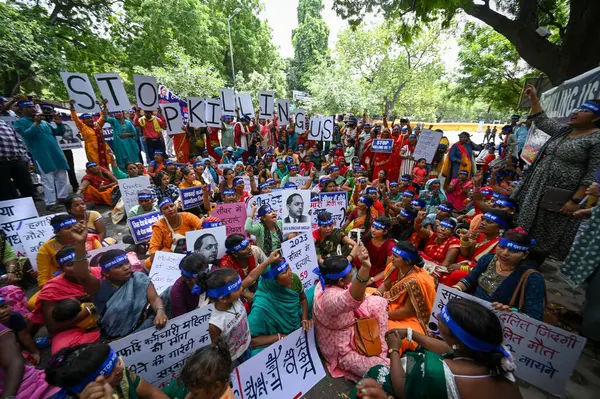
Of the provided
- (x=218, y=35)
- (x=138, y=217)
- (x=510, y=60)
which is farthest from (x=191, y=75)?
(x=510, y=60)

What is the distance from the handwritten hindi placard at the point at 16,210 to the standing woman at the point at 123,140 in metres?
4.58

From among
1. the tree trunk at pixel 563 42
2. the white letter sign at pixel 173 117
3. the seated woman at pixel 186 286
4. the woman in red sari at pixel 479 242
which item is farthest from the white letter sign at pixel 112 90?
the tree trunk at pixel 563 42

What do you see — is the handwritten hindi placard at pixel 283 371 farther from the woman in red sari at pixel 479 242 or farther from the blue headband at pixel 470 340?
the woman in red sari at pixel 479 242

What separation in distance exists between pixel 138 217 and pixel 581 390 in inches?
261

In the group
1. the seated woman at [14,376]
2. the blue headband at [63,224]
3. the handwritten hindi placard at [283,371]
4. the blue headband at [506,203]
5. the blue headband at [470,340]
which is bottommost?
the handwritten hindi placard at [283,371]

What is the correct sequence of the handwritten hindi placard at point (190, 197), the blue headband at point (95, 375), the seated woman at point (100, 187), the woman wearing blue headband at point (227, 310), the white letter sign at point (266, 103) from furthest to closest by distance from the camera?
the white letter sign at point (266, 103) → the seated woman at point (100, 187) → the handwritten hindi placard at point (190, 197) → the woman wearing blue headband at point (227, 310) → the blue headband at point (95, 375)

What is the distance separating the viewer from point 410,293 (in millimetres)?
3045

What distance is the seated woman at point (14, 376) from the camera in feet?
6.93

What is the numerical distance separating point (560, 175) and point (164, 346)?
14.5 feet

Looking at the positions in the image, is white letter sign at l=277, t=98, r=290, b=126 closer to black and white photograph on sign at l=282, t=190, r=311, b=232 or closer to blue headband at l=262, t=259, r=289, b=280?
black and white photograph on sign at l=282, t=190, r=311, b=232

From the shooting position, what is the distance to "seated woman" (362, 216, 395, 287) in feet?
13.3

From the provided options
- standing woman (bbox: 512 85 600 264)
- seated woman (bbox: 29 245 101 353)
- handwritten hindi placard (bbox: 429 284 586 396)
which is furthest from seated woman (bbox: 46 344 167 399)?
standing woman (bbox: 512 85 600 264)

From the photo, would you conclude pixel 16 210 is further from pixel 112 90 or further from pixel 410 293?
pixel 410 293

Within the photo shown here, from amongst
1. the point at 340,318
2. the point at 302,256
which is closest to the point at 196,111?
the point at 302,256
